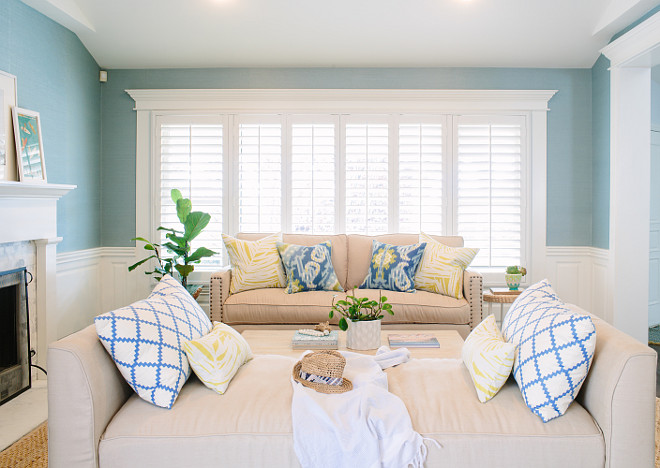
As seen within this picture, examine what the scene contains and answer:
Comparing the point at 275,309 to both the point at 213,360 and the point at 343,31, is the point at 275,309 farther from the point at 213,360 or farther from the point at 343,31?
the point at 343,31

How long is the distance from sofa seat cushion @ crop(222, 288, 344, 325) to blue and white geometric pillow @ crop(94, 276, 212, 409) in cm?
159

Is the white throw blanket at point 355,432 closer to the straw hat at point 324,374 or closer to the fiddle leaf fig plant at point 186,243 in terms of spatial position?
the straw hat at point 324,374

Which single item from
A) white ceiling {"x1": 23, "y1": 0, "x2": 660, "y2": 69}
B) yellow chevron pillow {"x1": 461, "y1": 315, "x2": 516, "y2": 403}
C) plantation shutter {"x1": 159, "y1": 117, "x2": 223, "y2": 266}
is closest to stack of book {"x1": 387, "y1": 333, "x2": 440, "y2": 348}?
yellow chevron pillow {"x1": 461, "y1": 315, "x2": 516, "y2": 403}

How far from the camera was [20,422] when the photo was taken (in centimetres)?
245

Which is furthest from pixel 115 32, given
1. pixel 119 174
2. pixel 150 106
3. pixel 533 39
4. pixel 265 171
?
pixel 533 39

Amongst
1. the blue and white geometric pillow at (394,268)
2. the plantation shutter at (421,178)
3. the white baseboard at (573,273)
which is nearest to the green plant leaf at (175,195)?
the blue and white geometric pillow at (394,268)

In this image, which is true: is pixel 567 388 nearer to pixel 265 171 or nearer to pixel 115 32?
pixel 265 171

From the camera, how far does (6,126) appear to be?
9.71 feet

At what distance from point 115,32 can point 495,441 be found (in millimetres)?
4112

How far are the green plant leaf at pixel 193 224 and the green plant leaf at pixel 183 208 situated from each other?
5 cm

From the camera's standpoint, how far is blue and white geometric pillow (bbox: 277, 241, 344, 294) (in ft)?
11.4

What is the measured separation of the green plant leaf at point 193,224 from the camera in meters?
3.87

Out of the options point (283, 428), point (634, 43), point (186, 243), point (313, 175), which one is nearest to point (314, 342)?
point (283, 428)

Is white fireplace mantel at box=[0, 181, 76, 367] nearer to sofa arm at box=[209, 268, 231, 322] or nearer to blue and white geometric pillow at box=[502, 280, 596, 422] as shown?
sofa arm at box=[209, 268, 231, 322]
